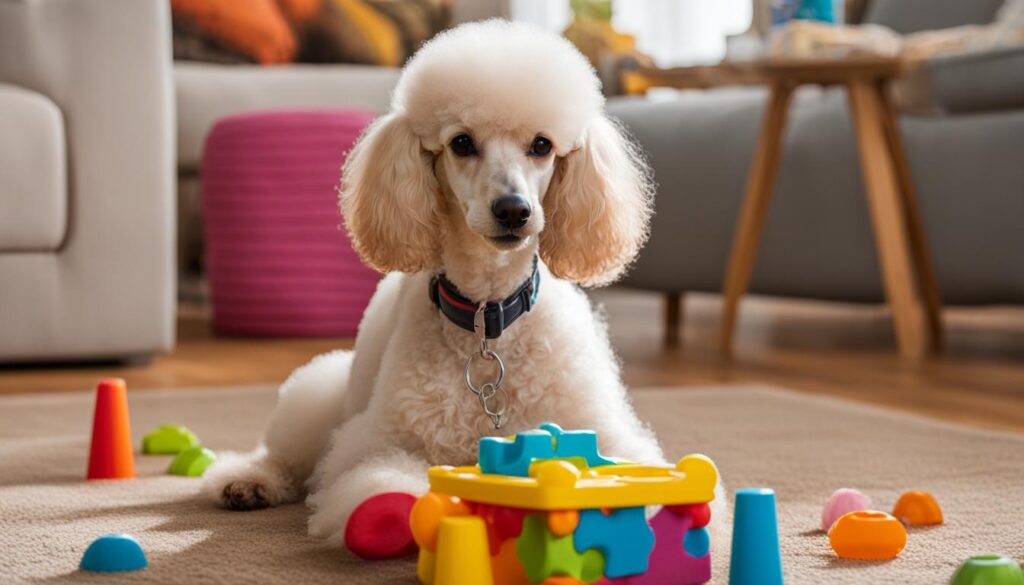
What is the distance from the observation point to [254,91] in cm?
515

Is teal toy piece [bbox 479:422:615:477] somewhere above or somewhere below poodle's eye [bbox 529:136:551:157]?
below

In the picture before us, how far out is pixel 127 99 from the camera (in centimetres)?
361

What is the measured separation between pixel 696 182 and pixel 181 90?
77.7 inches

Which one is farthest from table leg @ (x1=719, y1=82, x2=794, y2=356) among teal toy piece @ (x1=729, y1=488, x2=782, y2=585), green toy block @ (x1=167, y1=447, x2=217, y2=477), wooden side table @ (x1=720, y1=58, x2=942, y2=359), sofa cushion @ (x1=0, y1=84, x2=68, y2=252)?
teal toy piece @ (x1=729, y1=488, x2=782, y2=585)

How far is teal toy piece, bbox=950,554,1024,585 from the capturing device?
1.25 m

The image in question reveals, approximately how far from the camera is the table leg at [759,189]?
3770 mm

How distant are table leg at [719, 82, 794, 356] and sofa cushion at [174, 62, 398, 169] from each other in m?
1.85

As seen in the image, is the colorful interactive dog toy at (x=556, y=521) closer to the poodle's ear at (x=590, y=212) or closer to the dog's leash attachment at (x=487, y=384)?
the dog's leash attachment at (x=487, y=384)

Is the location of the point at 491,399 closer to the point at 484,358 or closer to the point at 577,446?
the point at 484,358

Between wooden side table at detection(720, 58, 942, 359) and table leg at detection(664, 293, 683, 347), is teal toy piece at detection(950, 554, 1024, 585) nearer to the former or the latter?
wooden side table at detection(720, 58, 942, 359)

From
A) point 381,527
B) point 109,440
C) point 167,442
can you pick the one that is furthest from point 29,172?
point 381,527

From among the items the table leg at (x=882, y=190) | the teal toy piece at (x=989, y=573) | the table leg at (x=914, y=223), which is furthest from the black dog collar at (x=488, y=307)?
the table leg at (x=914, y=223)

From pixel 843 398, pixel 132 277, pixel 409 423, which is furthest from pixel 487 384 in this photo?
pixel 132 277

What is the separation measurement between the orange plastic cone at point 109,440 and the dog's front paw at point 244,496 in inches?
12.0
